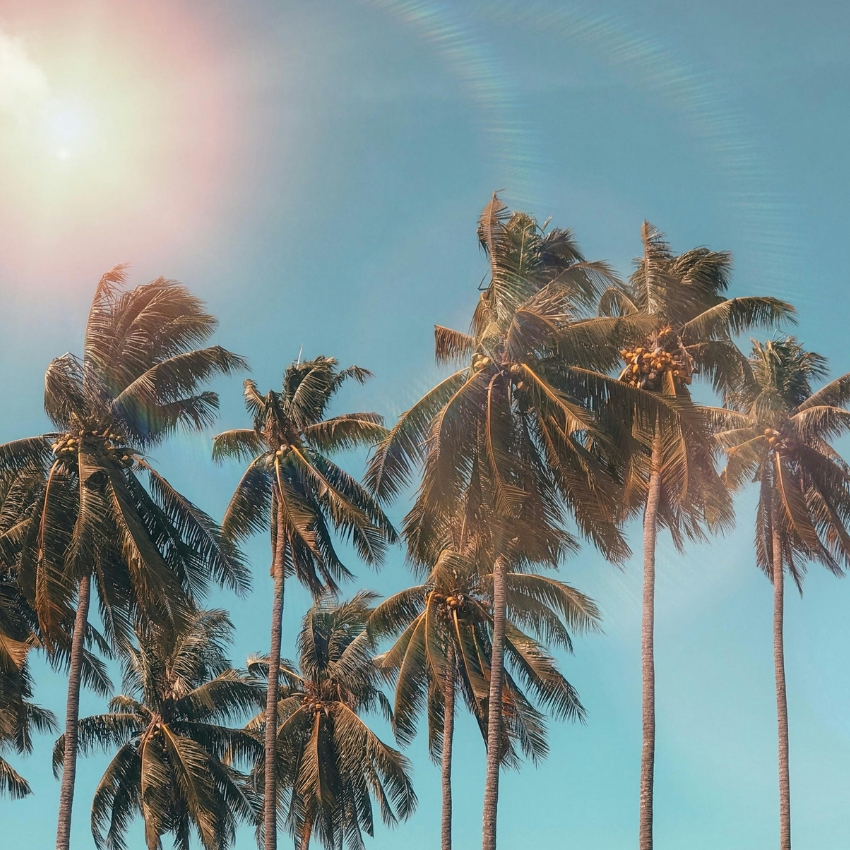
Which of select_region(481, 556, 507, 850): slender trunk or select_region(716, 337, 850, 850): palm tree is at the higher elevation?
select_region(716, 337, 850, 850): palm tree

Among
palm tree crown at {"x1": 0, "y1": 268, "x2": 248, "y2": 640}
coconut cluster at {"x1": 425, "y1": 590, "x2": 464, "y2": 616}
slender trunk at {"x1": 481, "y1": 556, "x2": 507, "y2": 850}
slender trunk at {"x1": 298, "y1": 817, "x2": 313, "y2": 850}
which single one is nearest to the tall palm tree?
slender trunk at {"x1": 481, "y1": 556, "x2": 507, "y2": 850}

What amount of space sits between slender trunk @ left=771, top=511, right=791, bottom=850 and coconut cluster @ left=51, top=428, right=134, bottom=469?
734 inches

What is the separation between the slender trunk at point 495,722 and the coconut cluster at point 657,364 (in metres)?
5.06

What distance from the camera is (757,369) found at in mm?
33938

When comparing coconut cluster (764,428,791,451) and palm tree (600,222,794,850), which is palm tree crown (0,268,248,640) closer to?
palm tree (600,222,794,850)

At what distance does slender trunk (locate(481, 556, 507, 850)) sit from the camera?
2523 cm

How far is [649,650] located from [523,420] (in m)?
5.64

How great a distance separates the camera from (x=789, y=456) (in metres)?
33.8

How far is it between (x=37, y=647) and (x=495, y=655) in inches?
472

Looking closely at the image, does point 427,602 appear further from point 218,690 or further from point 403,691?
point 218,690

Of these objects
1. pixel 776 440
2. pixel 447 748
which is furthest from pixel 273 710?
pixel 776 440

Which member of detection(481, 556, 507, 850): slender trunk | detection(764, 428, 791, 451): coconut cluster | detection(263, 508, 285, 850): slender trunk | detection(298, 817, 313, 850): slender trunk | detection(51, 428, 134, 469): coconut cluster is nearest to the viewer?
detection(481, 556, 507, 850): slender trunk

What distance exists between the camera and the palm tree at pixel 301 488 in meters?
31.9

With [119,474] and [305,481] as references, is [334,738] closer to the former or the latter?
[305,481]
